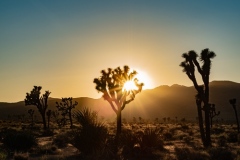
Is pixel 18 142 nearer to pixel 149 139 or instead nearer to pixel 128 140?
pixel 128 140

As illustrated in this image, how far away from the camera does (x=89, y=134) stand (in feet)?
52.2

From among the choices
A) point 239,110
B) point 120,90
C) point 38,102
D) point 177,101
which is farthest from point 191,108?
point 120,90

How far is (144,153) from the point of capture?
707 inches

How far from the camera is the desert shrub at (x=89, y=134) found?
15.9m

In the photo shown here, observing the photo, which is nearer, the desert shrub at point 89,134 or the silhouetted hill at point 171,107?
the desert shrub at point 89,134

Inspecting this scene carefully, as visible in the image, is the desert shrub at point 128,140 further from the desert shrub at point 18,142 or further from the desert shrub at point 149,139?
the desert shrub at point 18,142

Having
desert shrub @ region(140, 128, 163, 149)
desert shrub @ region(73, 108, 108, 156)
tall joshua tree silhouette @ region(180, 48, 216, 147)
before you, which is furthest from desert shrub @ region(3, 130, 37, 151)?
tall joshua tree silhouette @ region(180, 48, 216, 147)

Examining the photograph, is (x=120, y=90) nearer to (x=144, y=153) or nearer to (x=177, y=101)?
(x=144, y=153)

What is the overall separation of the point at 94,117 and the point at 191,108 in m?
159

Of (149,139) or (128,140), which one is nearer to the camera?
(128,140)

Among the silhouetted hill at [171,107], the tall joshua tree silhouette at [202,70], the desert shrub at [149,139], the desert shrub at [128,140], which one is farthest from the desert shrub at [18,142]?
the silhouetted hill at [171,107]

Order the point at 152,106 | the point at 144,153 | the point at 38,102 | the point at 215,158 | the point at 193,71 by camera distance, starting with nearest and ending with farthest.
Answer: the point at 215,158 → the point at 144,153 → the point at 193,71 → the point at 38,102 → the point at 152,106

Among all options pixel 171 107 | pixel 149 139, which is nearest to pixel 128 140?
pixel 149 139

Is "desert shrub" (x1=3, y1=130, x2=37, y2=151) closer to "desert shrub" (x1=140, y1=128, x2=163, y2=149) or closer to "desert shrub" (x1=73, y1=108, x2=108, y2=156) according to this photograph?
"desert shrub" (x1=73, y1=108, x2=108, y2=156)
